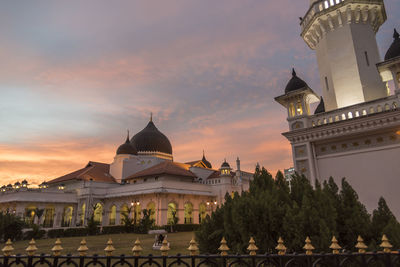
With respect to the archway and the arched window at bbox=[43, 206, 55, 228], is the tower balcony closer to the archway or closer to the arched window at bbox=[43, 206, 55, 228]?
the archway

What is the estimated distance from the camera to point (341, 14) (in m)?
14.2

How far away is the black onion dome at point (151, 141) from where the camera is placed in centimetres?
4325

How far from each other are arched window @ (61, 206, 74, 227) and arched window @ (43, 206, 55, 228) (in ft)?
4.91

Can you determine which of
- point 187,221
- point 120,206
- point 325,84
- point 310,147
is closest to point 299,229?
point 310,147

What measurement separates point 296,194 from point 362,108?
815 cm

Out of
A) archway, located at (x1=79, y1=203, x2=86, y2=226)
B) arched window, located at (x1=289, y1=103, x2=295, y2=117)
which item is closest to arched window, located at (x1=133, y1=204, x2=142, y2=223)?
archway, located at (x1=79, y1=203, x2=86, y2=226)

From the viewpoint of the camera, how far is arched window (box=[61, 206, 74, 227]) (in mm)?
34500

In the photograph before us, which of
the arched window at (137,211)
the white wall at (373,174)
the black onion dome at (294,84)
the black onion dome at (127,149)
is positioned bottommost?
the arched window at (137,211)

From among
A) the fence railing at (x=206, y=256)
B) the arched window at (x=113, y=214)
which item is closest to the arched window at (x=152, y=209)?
the arched window at (x=113, y=214)

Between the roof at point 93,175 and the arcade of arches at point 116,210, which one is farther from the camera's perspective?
the roof at point 93,175

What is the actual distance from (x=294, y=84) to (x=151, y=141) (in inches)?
1267

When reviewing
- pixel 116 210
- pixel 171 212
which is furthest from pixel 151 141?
pixel 171 212

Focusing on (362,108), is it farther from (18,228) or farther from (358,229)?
(18,228)

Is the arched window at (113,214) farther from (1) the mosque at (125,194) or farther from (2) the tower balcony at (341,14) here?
(2) the tower balcony at (341,14)
